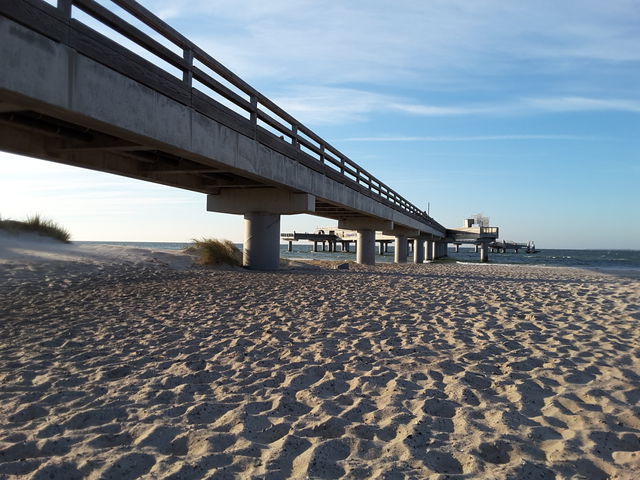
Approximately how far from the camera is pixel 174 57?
850 centimetres

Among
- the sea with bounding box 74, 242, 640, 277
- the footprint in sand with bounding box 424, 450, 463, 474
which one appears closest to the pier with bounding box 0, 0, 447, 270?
the footprint in sand with bounding box 424, 450, 463, 474

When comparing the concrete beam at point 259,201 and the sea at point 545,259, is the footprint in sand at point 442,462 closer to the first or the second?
the concrete beam at point 259,201

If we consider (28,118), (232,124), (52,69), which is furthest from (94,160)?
(52,69)

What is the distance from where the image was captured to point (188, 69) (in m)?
8.91

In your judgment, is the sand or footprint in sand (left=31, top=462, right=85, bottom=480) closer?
footprint in sand (left=31, top=462, right=85, bottom=480)

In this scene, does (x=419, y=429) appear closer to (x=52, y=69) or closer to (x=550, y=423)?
(x=550, y=423)

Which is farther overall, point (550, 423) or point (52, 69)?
point (52, 69)

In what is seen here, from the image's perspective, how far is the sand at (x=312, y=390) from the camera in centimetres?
293

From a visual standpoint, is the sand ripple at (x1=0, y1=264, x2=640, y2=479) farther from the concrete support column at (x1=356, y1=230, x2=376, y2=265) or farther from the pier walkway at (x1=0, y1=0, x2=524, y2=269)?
the concrete support column at (x1=356, y1=230, x2=376, y2=265)

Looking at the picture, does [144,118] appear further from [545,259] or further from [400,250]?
[545,259]

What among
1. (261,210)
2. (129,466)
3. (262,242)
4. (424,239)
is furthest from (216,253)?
(424,239)

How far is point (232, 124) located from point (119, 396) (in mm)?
7819

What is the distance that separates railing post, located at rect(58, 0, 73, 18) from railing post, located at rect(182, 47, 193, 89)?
2809 mm

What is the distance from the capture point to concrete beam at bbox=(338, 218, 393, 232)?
28969mm
